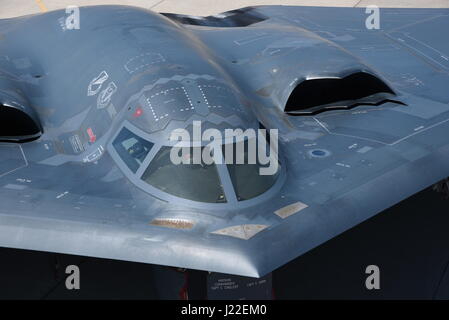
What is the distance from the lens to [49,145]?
11.8m

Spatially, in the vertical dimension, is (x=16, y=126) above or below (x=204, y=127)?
below

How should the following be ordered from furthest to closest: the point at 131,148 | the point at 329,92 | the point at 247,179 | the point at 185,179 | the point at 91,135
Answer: the point at 329,92
the point at 91,135
the point at 131,148
the point at 247,179
the point at 185,179

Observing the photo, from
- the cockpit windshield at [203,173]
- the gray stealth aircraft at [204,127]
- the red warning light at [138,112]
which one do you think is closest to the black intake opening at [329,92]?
the gray stealth aircraft at [204,127]

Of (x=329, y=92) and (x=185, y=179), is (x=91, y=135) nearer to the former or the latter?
(x=185, y=179)

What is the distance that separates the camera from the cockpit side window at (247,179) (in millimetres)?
9992

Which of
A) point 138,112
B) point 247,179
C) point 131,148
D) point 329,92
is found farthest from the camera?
point 329,92

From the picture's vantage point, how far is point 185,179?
10.0m

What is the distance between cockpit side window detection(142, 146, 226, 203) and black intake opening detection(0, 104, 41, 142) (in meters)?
2.79

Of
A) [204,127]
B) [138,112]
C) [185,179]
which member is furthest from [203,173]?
[138,112]

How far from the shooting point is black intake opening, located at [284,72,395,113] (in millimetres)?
12867

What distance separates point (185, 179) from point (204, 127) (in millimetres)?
957

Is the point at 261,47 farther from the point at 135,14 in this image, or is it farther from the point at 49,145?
the point at 49,145

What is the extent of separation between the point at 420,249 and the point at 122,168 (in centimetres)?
535

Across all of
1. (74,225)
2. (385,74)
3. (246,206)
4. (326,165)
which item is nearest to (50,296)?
(74,225)
